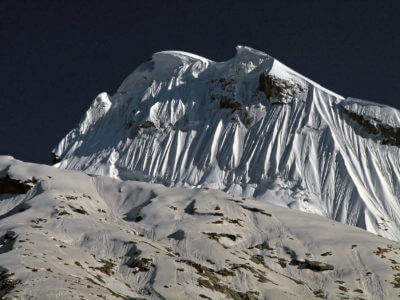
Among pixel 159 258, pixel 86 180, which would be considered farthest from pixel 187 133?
pixel 159 258

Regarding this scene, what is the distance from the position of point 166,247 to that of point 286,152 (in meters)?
70.2

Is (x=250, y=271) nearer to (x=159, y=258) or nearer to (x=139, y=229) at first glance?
(x=159, y=258)

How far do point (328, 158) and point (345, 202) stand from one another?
1537 centimetres

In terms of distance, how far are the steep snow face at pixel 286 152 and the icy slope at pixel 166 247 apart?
30267mm

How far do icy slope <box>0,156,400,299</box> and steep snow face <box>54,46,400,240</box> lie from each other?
30267mm

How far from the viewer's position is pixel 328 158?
557 feet

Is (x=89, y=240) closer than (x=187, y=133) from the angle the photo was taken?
Yes

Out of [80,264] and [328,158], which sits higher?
[328,158]

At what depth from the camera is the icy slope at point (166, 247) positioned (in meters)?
92.4

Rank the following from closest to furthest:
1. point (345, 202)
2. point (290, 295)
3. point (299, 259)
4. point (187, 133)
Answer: point (290, 295), point (299, 259), point (345, 202), point (187, 133)

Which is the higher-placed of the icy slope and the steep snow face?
the steep snow face

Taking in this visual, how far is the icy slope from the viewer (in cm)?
9244

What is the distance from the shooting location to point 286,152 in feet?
574

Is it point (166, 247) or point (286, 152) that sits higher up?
point (286, 152)
